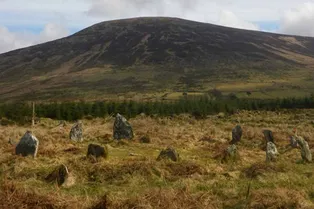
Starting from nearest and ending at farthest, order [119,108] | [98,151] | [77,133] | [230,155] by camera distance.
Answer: [98,151], [230,155], [77,133], [119,108]

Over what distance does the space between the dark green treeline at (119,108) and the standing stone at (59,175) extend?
31.5 m

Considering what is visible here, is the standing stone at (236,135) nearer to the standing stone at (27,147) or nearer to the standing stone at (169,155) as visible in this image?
the standing stone at (169,155)

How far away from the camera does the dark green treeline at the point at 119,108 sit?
52.6 m

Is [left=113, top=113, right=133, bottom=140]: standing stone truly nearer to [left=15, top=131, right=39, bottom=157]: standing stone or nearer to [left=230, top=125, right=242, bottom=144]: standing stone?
[left=230, top=125, right=242, bottom=144]: standing stone

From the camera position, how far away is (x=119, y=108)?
6297 centimetres

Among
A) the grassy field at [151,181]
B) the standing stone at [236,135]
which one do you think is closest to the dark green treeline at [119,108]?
the standing stone at [236,135]

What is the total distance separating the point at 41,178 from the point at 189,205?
5884 mm

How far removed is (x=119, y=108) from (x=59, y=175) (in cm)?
4983

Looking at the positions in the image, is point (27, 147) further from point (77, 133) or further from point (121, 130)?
point (121, 130)

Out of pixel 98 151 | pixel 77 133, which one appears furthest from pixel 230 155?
pixel 77 133

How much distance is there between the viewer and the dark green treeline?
→ 173 ft

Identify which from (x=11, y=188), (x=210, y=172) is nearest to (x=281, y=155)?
(x=210, y=172)

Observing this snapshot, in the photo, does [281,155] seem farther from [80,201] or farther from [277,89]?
[277,89]

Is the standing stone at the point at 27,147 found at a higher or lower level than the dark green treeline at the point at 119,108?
higher
